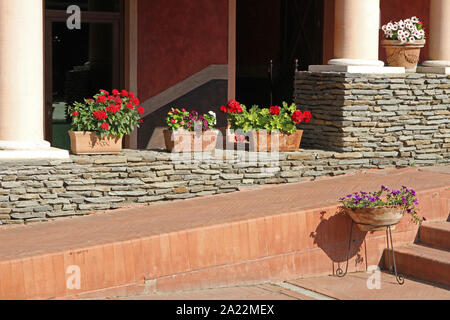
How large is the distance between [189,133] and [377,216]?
280 centimetres

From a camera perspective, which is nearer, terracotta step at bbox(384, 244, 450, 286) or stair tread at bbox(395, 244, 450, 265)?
terracotta step at bbox(384, 244, 450, 286)

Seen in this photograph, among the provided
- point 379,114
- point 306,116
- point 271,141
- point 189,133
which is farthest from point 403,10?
point 189,133

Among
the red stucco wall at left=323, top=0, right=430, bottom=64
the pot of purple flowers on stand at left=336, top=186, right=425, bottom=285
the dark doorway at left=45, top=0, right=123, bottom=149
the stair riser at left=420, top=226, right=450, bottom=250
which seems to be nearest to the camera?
the pot of purple flowers on stand at left=336, top=186, right=425, bottom=285

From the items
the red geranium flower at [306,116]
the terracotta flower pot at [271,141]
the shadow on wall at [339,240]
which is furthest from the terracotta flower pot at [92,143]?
the shadow on wall at [339,240]

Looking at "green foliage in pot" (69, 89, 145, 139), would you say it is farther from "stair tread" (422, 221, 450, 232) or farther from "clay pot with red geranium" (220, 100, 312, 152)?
"stair tread" (422, 221, 450, 232)

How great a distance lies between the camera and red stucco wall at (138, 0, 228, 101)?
1220 cm

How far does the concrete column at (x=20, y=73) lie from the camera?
29.4ft

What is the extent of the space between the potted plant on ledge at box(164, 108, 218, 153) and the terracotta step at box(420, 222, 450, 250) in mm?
2720

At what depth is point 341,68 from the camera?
11.1m

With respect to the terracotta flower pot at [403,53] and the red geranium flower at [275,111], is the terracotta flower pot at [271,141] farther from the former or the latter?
the terracotta flower pot at [403,53]

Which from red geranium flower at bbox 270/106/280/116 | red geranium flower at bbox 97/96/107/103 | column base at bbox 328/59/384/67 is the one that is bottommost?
red geranium flower at bbox 270/106/280/116

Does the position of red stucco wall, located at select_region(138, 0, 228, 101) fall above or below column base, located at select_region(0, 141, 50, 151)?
above

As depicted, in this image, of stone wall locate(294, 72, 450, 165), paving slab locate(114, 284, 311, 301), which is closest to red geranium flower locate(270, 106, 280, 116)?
stone wall locate(294, 72, 450, 165)

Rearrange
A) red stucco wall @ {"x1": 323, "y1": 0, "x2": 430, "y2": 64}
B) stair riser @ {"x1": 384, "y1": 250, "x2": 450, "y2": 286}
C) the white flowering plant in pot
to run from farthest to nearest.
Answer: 1. red stucco wall @ {"x1": 323, "y1": 0, "x2": 430, "y2": 64}
2. the white flowering plant in pot
3. stair riser @ {"x1": 384, "y1": 250, "x2": 450, "y2": 286}
